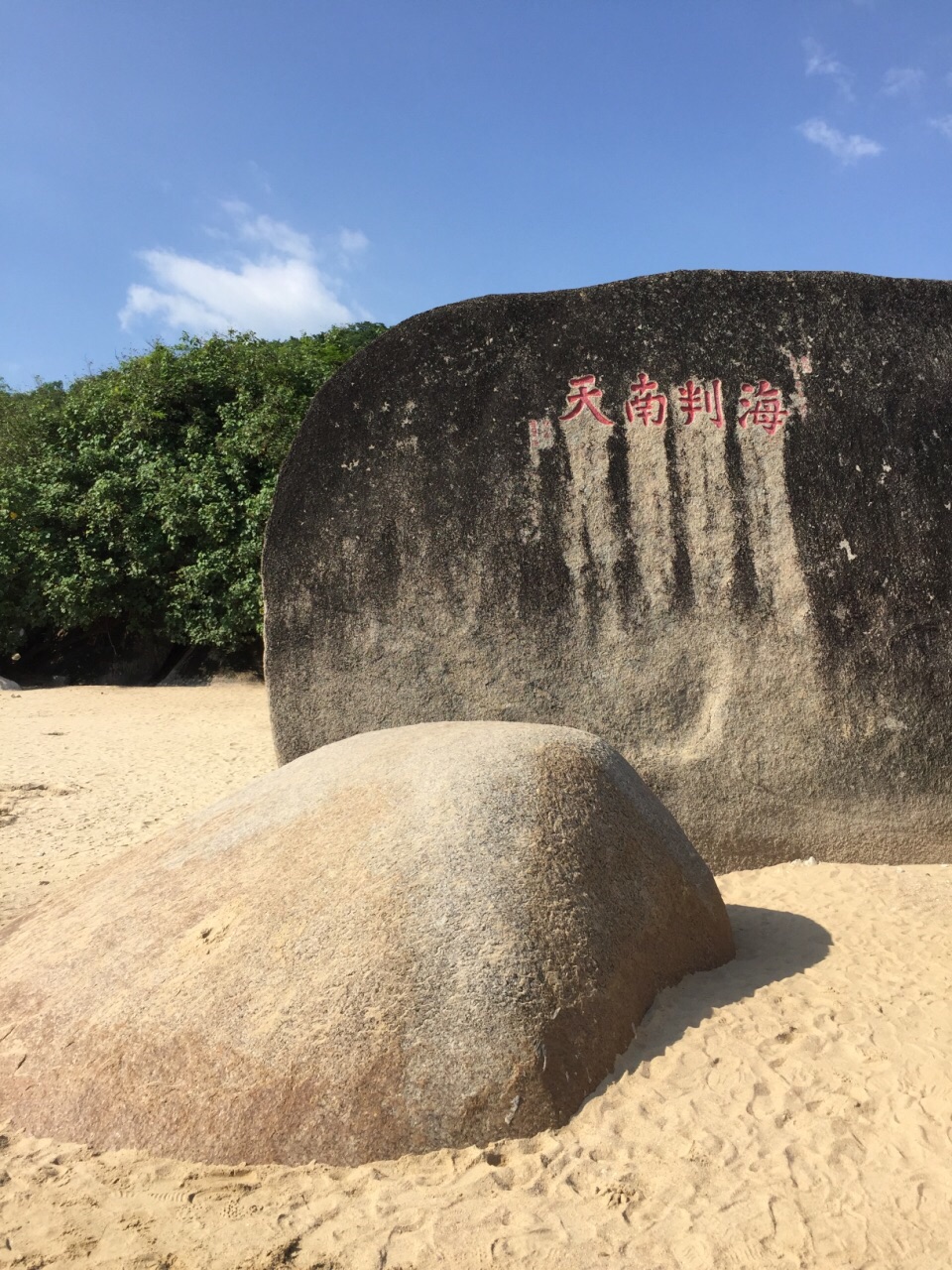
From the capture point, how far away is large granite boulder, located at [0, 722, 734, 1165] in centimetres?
276

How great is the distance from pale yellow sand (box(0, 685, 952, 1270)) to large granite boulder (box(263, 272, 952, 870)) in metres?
1.49

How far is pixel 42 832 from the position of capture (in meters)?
6.39

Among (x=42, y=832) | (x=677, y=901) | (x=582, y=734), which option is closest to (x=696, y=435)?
(x=582, y=734)

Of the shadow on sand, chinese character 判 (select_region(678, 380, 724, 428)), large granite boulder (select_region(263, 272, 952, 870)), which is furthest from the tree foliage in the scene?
the shadow on sand

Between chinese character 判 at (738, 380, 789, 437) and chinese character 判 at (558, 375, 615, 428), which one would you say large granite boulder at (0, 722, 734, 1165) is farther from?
chinese character 判 at (738, 380, 789, 437)

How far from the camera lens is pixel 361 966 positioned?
2920 millimetres

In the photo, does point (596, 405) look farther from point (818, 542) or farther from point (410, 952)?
point (410, 952)

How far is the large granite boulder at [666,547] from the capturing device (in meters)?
5.27

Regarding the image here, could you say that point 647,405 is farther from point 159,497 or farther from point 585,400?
point 159,497

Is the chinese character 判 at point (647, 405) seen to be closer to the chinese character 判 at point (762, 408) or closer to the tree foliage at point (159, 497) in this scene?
the chinese character 判 at point (762, 408)

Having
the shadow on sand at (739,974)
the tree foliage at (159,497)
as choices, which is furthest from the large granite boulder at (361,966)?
the tree foliage at (159,497)

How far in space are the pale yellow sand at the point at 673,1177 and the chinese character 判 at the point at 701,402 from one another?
299cm

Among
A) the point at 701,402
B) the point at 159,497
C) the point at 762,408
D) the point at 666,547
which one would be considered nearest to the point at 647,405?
the point at 701,402

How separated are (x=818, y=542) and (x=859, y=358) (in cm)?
116
